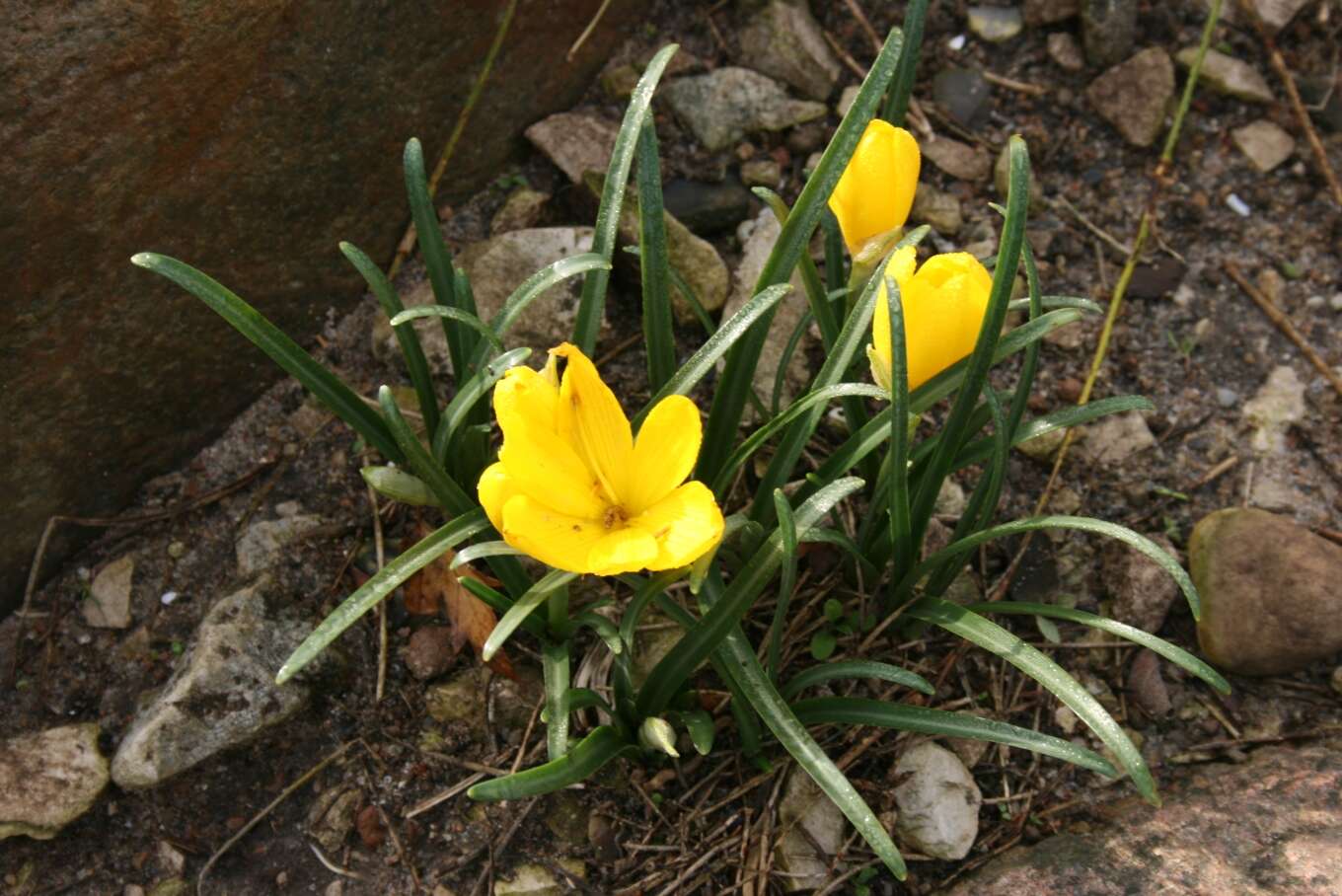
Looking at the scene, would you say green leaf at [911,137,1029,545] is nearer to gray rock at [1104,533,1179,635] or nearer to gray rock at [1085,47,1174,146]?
gray rock at [1104,533,1179,635]

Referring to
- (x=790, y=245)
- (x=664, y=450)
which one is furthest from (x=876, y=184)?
(x=664, y=450)

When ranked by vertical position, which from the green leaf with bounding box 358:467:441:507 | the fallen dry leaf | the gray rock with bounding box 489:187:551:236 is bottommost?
the fallen dry leaf

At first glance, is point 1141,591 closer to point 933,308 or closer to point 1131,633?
point 1131,633

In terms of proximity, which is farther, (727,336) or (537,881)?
(537,881)

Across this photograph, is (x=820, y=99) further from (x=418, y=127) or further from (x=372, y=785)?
(x=372, y=785)

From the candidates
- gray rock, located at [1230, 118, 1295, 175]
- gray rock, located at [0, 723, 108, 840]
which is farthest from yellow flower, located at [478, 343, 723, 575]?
gray rock, located at [1230, 118, 1295, 175]

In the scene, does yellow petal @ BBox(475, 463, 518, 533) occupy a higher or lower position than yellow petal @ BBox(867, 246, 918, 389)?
lower

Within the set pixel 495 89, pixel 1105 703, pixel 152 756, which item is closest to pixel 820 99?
pixel 495 89

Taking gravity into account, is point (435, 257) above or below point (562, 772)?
above

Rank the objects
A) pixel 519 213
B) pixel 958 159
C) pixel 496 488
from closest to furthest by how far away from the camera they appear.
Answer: pixel 496 488
pixel 519 213
pixel 958 159
